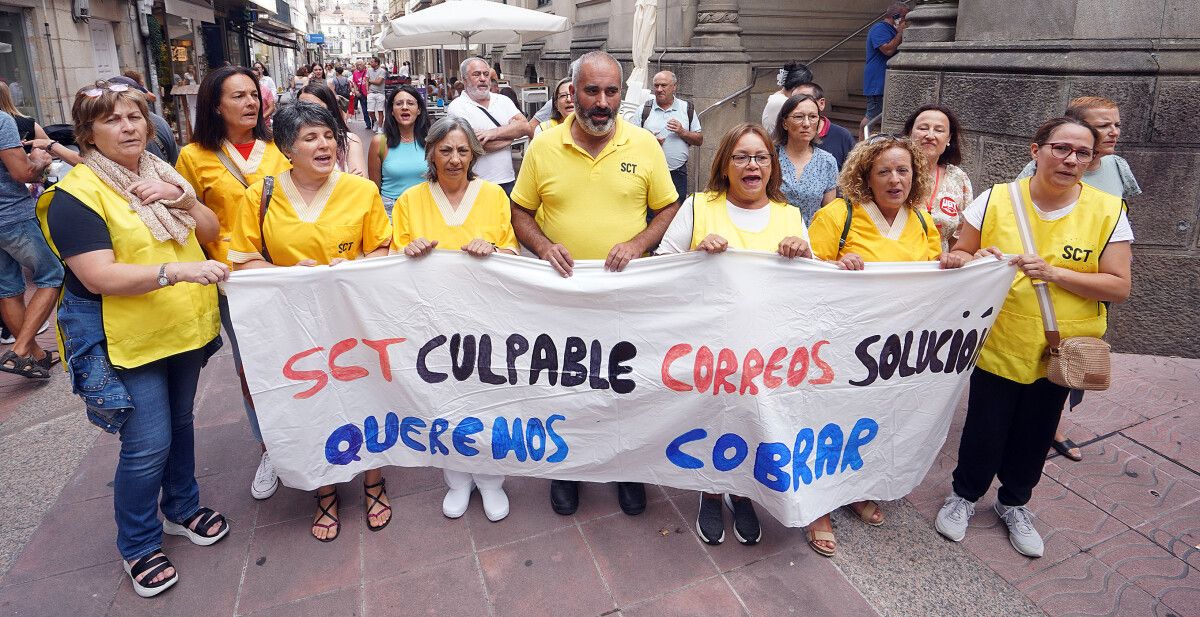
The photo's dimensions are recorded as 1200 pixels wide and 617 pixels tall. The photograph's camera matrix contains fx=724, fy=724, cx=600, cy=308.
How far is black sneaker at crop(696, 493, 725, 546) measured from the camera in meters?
3.22

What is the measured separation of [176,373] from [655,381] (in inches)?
78.7

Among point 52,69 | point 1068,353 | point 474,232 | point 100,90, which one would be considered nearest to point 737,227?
point 474,232

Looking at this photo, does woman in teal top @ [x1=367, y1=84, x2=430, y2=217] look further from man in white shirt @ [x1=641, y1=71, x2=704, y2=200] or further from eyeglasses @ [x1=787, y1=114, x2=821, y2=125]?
man in white shirt @ [x1=641, y1=71, x2=704, y2=200]

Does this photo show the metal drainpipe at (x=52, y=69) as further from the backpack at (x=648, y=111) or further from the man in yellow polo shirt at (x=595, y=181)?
the man in yellow polo shirt at (x=595, y=181)

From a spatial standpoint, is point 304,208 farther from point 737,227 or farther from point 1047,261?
point 1047,261

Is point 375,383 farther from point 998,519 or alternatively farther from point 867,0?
point 867,0

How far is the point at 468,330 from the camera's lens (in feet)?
10.3

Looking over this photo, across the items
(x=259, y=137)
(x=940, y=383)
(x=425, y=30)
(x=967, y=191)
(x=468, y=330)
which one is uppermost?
(x=425, y=30)

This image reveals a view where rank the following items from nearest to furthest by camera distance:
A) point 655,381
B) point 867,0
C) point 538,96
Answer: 1. point 655,381
2. point 867,0
3. point 538,96

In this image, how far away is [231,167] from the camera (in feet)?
11.4

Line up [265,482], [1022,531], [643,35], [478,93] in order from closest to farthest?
[1022,531] → [265,482] → [478,93] → [643,35]

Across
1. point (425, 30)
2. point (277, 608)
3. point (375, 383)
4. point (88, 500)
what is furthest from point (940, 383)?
point (425, 30)

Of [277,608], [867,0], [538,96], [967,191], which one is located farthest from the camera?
[538,96]

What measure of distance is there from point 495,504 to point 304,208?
1.60 metres
